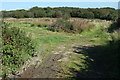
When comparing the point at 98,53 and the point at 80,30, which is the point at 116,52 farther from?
the point at 80,30

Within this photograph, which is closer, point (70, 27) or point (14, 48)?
point (14, 48)

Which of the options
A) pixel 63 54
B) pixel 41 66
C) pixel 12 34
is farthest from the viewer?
pixel 63 54

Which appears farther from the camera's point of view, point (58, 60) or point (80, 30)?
point (80, 30)

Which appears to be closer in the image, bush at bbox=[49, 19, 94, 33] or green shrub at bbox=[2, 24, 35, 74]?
green shrub at bbox=[2, 24, 35, 74]

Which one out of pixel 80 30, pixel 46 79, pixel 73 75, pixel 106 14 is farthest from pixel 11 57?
pixel 106 14

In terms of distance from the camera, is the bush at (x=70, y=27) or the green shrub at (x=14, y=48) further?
the bush at (x=70, y=27)

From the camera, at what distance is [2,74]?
5844 millimetres

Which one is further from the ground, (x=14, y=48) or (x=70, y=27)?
(x=70, y=27)

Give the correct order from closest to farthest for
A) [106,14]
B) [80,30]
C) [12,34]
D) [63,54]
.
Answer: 1. [12,34]
2. [63,54]
3. [80,30]
4. [106,14]

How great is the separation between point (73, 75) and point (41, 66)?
4.70ft

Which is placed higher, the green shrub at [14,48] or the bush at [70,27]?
the bush at [70,27]

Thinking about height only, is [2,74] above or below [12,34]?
below

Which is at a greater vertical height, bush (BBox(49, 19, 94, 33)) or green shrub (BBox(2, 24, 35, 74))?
bush (BBox(49, 19, 94, 33))

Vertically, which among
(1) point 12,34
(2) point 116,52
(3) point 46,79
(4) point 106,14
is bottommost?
(3) point 46,79
